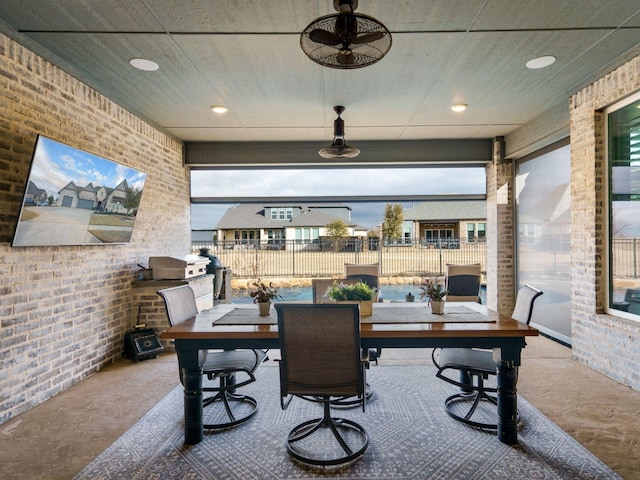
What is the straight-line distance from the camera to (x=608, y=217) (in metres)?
4.01

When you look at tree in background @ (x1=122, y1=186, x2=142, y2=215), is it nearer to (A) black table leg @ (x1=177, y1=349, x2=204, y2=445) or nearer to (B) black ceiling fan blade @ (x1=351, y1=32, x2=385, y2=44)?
(A) black table leg @ (x1=177, y1=349, x2=204, y2=445)

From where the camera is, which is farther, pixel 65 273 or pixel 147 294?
pixel 147 294

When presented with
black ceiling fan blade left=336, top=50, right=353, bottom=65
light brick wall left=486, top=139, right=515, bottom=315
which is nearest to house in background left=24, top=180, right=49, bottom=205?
black ceiling fan blade left=336, top=50, right=353, bottom=65

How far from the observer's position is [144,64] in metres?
3.54

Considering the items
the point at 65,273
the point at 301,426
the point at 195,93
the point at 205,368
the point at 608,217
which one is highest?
the point at 195,93

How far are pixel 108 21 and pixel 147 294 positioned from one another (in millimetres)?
3075

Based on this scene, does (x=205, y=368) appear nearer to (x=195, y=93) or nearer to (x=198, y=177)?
(x=195, y=93)

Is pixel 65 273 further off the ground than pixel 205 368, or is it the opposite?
pixel 65 273

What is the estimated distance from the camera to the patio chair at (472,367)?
2.81 metres

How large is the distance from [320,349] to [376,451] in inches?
32.7

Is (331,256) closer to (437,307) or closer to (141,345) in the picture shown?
(141,345)

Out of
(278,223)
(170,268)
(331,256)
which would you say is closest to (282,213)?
(278,223)

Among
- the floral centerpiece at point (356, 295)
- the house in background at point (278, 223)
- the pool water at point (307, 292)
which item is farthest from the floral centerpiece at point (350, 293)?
the house in background at point (278, 223)

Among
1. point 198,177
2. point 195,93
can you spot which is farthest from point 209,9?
point 198,177
